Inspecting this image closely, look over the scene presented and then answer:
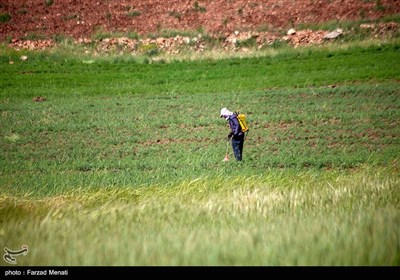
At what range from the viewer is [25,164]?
13.7 metres

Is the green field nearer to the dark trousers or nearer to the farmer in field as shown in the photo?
the dark trousers

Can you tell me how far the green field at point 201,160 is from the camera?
13.5 ft

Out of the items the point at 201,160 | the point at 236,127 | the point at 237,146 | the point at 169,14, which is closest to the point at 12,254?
the point at 236,127

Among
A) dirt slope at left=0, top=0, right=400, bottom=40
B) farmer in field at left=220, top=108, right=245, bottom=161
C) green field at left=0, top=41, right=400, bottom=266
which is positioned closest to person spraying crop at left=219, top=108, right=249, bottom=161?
farmer in field at left=220, top=108, right=245, bottom=161

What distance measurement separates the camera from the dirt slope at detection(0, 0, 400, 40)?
34906 millimetres

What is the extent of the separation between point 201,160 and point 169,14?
25110 mm

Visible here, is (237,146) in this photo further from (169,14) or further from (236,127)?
A: (169,14)

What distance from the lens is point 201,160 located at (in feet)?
44.7

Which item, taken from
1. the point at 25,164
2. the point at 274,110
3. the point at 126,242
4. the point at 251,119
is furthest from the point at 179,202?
the point at 274,110

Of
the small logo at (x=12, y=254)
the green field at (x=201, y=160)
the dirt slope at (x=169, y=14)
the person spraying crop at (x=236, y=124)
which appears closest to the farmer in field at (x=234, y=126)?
the person spraying crop at (x=236, y=124)

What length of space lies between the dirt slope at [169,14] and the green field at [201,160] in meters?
4.71

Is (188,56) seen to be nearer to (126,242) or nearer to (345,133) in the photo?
(345,133)

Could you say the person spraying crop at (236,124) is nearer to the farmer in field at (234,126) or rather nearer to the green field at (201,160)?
the farmer in field at (234,126)

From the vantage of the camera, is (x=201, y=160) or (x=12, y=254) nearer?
(x=12, y=254)
